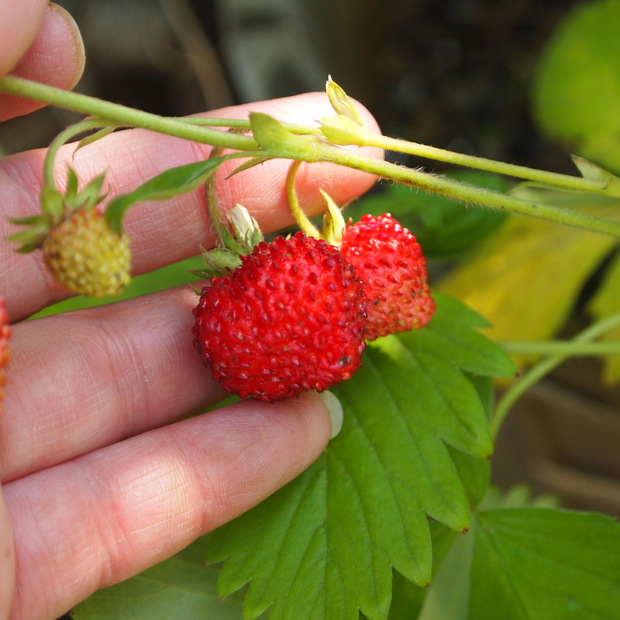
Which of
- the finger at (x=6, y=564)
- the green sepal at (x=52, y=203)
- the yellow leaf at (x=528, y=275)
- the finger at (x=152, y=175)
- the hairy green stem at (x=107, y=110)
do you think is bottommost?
the yellow leaf at (x=528, y=275)

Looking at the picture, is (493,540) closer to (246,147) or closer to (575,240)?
(246,147)

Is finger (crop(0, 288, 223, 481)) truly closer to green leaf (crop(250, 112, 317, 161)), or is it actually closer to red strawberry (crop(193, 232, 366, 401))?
red strawberry (crop(193, 232, 366, 401))

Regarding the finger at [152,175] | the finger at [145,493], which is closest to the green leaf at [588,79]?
the finger at [152,175]

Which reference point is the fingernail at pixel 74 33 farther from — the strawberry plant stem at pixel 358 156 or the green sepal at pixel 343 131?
the green sepal at pixel 343 131

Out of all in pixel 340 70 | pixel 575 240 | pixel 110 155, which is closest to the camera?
pixel 110 155

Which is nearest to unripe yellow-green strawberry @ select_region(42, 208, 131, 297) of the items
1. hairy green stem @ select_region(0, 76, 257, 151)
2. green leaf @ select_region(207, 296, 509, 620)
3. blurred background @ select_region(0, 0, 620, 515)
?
hairy green stem @ select_region(0, 76, 257, 151)

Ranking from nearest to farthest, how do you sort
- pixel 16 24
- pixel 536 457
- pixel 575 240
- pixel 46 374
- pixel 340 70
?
pixel 16 24 < pixel 46 374 < pixel 575 240 < pixel 536 457 < pixel 340 70

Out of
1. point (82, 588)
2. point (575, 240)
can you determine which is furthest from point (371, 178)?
point (575, 240)
